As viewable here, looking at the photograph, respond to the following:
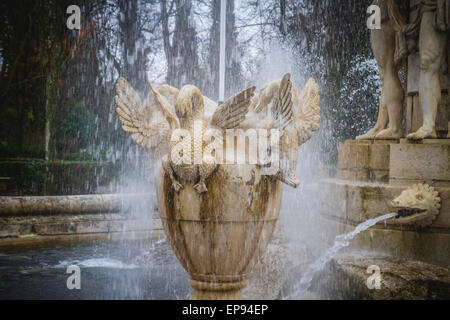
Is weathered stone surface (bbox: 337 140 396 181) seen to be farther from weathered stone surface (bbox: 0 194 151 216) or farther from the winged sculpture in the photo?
weathered stone surface (bbox: 0 194 151 216)

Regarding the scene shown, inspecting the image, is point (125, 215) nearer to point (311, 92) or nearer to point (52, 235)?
point (52, 235)

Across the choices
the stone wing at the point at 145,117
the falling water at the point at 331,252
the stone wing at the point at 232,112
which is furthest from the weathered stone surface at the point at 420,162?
the stone wing at the point at 145,117

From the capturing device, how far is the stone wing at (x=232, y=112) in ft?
9.12

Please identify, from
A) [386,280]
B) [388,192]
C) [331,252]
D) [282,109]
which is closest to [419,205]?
[388,192]

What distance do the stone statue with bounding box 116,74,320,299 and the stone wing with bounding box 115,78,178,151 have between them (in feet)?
0.06

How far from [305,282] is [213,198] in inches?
54.0

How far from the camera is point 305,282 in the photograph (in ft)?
11.8

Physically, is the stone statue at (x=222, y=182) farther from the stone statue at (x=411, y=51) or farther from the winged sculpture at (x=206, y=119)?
the stone statue at (x=411, y=51)

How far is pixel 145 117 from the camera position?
3.18m

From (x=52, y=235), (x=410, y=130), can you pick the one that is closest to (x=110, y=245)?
(x=52, y=235)

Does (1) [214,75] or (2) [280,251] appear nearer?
(2) [280,251]

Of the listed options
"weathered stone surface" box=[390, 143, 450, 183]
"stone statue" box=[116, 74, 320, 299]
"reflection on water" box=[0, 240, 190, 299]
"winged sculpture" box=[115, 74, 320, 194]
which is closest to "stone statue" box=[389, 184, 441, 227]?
"weathered stone surface" box=[390, 143, 450, 183]

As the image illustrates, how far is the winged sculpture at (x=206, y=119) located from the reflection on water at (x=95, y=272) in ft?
4.20

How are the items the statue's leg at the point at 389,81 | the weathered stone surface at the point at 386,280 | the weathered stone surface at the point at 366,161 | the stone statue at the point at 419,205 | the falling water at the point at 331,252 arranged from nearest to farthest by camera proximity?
the weathered stone surface at the point at 386,280 < the falling water at the point at 331,252 < the stone statue at the point at 419,205 < the weathered stone surface at the point at 366,161 < the statue's leg at the point at 389,81
